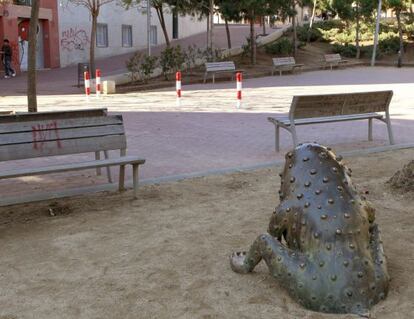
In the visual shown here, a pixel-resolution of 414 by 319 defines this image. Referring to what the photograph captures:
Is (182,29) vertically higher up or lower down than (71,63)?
higher up

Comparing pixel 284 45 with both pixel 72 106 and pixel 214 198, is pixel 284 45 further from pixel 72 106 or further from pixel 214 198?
pixel 214 198

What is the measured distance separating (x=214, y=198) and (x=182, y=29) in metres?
41.3

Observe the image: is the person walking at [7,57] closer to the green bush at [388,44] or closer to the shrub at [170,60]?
the shrub at [170,60]

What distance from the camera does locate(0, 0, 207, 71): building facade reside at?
2789 centimetres

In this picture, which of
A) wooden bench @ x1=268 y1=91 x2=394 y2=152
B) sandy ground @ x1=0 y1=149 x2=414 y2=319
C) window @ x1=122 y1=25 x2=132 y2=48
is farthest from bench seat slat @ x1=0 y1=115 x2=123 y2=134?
window @ x1=122 y1=25 x2=132 y2=48

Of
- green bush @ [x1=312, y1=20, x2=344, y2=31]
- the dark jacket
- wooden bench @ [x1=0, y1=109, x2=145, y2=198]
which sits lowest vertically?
wooden bench @ [x1=0, y1=109, x2=145, y2=198]

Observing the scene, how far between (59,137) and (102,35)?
30226mm

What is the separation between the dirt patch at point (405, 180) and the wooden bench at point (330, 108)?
2.09 meters

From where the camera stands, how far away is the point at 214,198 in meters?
6.05

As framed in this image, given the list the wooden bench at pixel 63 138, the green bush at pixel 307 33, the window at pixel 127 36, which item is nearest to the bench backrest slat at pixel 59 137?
the wooden bench at pixel 63 138

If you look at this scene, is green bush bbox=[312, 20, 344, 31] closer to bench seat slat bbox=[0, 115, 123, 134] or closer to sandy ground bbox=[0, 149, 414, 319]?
sandy ground bbox=[0, 149, 414, 319]

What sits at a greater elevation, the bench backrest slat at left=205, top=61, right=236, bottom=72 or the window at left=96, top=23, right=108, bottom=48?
the window at left=96, top=23, right=108, bottom=48

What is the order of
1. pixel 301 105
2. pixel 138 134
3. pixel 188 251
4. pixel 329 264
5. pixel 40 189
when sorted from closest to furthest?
pixel 329 264 → pixel 188 251 → pixel 40 189 → pixel 301 105 → pixel 138 134

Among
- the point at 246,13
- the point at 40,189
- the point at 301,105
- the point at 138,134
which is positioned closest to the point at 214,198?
the point at 40,189
